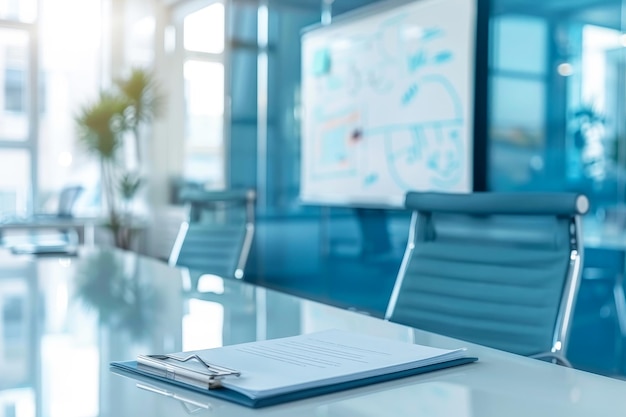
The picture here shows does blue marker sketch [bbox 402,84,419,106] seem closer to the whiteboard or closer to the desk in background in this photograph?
the whiteboard

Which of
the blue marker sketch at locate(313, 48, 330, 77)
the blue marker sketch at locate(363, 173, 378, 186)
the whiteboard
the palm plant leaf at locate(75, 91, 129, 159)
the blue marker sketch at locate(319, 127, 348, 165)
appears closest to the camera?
the whiteboard

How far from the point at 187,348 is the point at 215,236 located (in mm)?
1662

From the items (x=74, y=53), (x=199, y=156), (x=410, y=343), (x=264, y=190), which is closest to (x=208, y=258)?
(x=410, y=343)

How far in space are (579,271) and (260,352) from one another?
793 mm

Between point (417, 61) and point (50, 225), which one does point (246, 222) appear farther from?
point (50, 225)

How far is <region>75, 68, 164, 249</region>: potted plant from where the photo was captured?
22.8 feet

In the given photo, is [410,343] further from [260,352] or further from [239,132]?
[239,132]

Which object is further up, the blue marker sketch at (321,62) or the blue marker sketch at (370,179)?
the blue marker sketch at (321,62)

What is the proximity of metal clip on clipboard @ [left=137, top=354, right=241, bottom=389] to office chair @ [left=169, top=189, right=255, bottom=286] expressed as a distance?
1612 millimetres

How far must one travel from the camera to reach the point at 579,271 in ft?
4.99

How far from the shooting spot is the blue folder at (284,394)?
84 cm

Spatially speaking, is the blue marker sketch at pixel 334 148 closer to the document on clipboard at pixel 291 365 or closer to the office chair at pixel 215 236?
the office chair at pixel 215 236

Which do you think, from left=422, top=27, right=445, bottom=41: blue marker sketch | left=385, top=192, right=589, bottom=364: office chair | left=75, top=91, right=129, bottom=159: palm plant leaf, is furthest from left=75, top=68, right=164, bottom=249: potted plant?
left=385, top=192, right=589, bottom=364: office chair

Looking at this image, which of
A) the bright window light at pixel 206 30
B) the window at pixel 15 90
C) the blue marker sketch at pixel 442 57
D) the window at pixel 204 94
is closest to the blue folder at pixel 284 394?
the blue marker sketch at pixel 442 57
